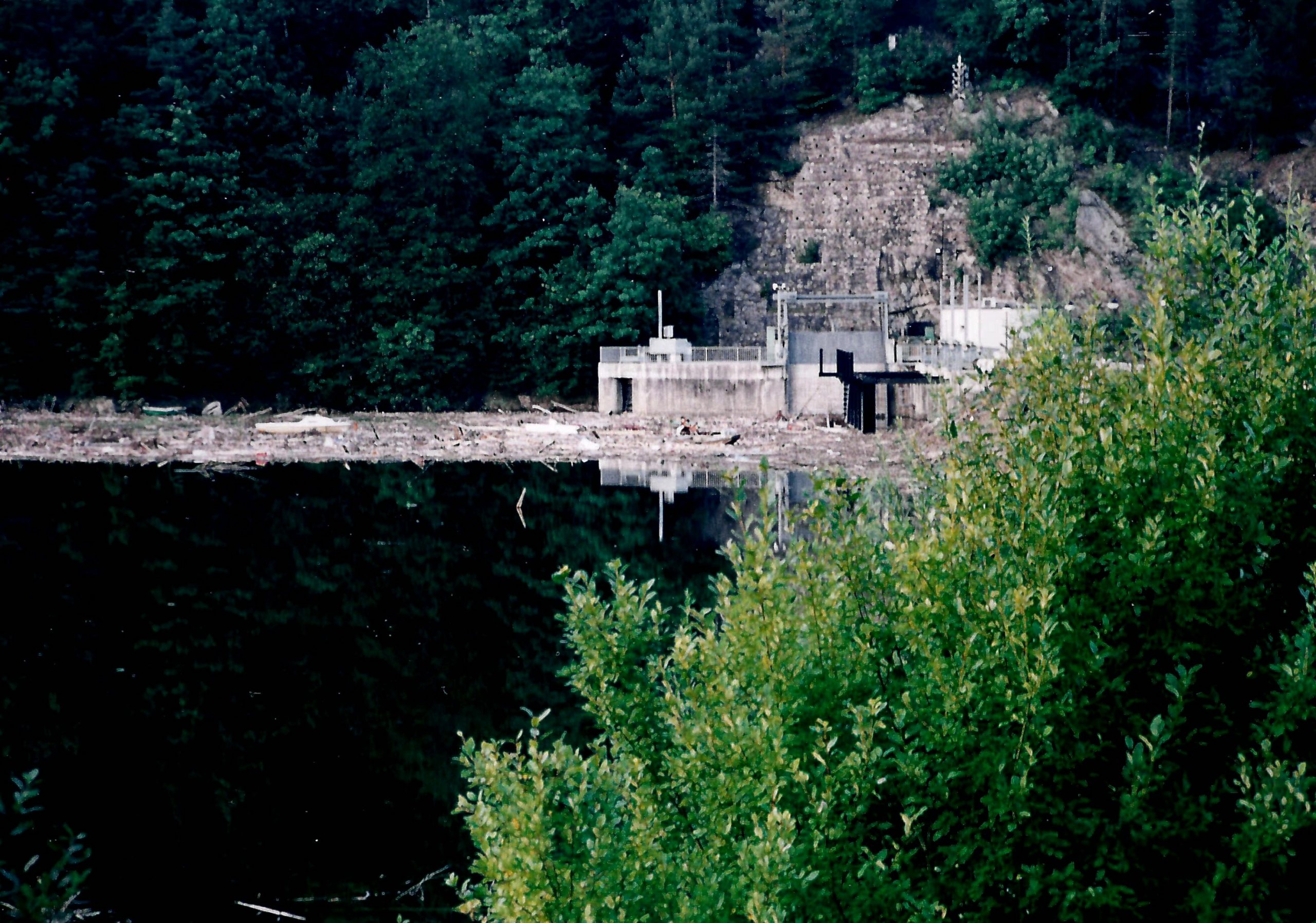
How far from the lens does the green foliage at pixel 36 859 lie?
5.54m

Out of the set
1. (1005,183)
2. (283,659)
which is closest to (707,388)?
(1005,183)

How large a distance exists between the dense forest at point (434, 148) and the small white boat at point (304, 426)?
5.77 meters

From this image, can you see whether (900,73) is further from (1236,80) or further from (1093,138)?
(1236,80)

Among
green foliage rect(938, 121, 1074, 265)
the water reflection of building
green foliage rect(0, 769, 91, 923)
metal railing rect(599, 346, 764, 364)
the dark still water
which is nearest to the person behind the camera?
green foliage rect(0, 769, 91, 923)

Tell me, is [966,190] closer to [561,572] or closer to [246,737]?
[246,737]

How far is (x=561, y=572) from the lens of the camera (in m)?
10.1

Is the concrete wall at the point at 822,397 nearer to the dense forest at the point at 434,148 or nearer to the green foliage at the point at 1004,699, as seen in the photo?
the dense forest at the point at 434,148

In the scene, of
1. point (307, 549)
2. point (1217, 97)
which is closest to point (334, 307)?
point (307, 549)

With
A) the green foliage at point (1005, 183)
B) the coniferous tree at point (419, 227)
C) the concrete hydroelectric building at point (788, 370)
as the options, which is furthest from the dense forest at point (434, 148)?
the green foliage at point (1005, 183)

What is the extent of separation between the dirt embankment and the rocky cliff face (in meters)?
12.1

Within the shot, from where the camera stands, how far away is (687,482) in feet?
134

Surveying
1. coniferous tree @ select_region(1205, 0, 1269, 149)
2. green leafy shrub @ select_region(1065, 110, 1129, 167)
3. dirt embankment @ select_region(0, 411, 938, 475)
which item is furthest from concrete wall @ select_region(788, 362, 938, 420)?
coniferous tree @ select_region(1205, 0, 1269, 149)

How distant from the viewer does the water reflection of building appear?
1378 inches

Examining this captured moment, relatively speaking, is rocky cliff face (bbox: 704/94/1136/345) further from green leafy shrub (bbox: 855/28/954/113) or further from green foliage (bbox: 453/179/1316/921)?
green foliage (bbox: 453/179/1316/921)
